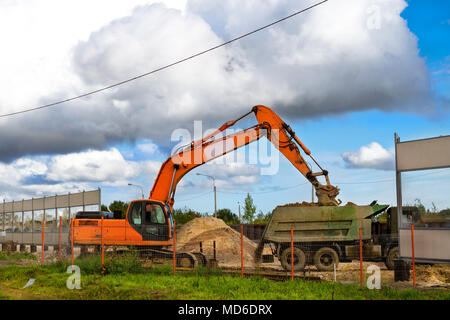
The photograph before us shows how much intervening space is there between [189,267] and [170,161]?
5.16 meters

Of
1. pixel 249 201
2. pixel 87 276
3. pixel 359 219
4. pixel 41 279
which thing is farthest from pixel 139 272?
pixel 249 201

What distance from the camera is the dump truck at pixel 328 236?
Answer: 19.5 metres

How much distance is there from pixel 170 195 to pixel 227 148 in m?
3.33

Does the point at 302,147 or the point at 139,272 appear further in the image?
the point at 302,147

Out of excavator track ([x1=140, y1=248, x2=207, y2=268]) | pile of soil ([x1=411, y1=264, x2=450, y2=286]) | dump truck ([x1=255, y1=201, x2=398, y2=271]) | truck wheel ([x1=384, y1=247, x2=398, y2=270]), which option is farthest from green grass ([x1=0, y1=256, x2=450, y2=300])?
truck wheel ([x1=384, y1=247, x2=398, y2=270])

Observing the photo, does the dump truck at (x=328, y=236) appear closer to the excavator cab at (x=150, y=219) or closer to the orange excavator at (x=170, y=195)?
the orange excavator at (x=170, y=195)

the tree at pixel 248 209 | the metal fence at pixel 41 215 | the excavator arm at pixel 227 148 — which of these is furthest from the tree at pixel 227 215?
the excavator arm at pixel 227 148

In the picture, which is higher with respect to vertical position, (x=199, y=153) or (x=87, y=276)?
(x=199, y=153)

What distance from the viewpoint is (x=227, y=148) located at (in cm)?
2153
